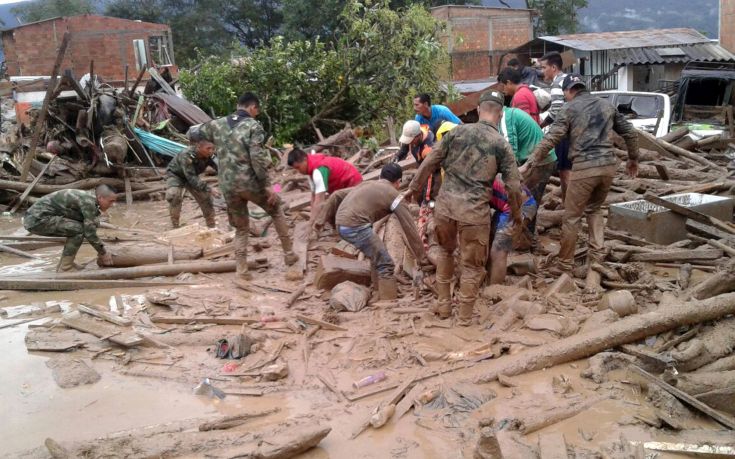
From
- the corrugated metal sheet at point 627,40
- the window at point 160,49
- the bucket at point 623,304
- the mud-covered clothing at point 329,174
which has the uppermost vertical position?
the window at point 160,49

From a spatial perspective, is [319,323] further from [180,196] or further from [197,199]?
[180,196]

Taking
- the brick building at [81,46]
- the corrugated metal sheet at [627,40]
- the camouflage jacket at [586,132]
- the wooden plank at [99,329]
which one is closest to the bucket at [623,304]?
the camouflage jacket at [586,132]

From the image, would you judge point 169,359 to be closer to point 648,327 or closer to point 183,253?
point 183,253

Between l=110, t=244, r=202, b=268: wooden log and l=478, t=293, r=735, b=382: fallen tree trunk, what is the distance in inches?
192

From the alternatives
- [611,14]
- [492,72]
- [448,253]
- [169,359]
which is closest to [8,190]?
[169,359]

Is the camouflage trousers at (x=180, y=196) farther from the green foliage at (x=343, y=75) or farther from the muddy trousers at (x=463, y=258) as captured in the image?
the green foliage at (x=343, y=75)

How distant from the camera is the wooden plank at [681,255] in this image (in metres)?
6.68

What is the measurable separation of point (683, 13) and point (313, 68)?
57.1m

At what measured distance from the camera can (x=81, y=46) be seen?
30.2m

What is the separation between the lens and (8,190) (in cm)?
1234

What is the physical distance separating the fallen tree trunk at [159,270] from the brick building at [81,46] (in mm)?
24325

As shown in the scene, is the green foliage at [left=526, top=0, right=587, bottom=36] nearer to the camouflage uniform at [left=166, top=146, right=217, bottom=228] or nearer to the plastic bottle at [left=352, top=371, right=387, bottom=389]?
the camouflage uniform at [left=166, top=146, right=217, bottom=228]

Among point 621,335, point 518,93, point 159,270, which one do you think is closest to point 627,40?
point 518,93

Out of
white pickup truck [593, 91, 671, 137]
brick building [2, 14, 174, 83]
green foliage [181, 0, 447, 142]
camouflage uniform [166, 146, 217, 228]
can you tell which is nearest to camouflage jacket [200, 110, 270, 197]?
camouflage uniform [166, 146, 217, 228]
